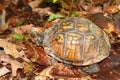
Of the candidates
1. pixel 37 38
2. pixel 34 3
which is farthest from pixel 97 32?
pixel 34 3

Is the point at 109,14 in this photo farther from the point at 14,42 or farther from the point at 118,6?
the point at 14,42

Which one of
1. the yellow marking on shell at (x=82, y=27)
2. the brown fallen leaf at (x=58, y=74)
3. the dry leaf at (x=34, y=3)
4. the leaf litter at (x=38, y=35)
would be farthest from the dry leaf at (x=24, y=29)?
the yellow marking on shell at (x=82, y=27)

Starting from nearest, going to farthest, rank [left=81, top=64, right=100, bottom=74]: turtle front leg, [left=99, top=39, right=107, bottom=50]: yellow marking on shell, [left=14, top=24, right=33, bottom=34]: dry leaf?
[left=99, top=39, right=107, bottom=50]: yellow marking on shell, [left=81, top=64, right=100, bottom=74]: turtle front leg, [left=14, top=24, right=33, bottom=34]: dry leaf

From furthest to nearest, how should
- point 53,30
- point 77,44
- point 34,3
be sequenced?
point 34,3 → point 53,30 → point 77,44

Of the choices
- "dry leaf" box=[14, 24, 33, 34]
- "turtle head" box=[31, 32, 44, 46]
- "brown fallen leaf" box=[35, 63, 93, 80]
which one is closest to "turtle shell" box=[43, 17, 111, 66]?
"brown fallen leaf" box=[35, 63, 93, 80]

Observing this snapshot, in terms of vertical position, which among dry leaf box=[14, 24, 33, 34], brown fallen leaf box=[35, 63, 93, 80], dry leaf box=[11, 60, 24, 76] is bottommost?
brown fallen leaf box=[35, 63, 93, 80]

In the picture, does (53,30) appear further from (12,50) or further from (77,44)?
(12,50)

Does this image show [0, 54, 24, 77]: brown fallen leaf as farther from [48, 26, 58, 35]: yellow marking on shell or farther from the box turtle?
[48, 26, 58, 35]: yellow marking on shell

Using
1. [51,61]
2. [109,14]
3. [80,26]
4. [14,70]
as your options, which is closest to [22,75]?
[14,70]
